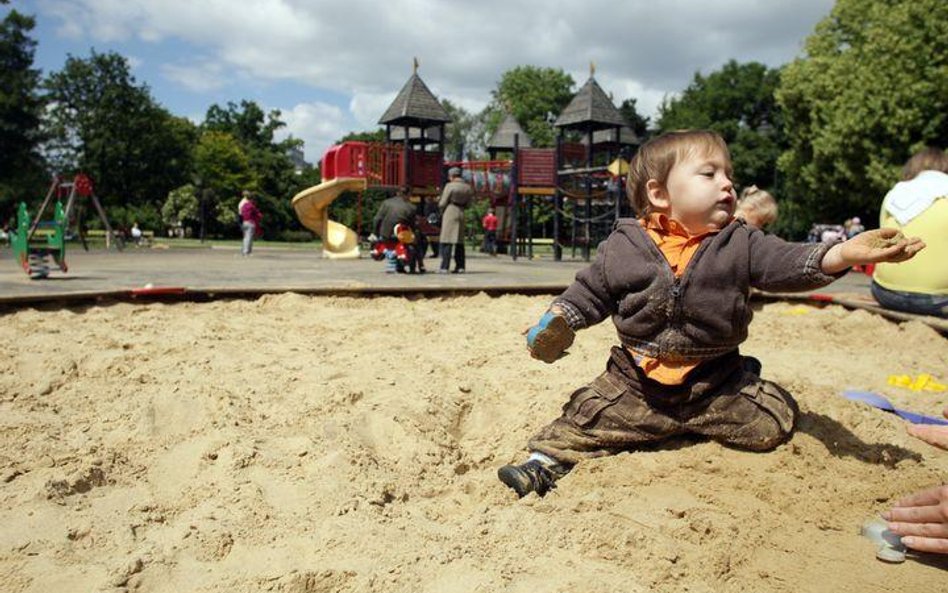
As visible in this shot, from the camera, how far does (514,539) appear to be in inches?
71.7

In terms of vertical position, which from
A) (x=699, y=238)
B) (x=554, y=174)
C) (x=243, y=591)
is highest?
(x=554, y=174)

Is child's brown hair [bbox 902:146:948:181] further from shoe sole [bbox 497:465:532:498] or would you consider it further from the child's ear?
shoe sole [bbox 497:465:532:498]

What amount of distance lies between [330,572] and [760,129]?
150ft

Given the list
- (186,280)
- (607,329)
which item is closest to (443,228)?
(186,280)

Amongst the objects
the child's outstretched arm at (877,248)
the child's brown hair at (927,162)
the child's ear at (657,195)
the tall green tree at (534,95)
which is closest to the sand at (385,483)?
the child's outstretched arm at (877,248)

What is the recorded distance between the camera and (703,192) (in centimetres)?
237

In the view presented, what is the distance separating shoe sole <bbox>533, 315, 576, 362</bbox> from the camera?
7.68 feet

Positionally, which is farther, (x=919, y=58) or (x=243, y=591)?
(x=919, y=58)

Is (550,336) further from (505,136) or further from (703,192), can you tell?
(505,136)

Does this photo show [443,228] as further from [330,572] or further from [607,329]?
[330,572]

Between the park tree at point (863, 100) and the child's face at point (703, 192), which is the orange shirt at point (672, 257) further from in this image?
the park tree at point (863, 100)

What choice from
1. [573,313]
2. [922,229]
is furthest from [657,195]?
[922,229]

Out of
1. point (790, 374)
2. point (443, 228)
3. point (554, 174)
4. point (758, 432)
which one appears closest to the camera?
point (758, 432)

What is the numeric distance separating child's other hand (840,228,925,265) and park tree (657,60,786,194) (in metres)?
42.2
